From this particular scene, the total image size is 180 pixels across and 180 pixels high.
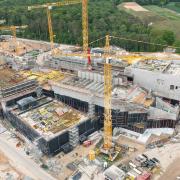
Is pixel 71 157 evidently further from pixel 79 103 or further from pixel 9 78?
pixel 9 78

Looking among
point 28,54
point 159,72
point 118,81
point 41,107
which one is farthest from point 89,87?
point 28,54

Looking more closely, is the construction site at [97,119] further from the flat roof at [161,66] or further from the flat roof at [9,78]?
the flat roof at [9,78]

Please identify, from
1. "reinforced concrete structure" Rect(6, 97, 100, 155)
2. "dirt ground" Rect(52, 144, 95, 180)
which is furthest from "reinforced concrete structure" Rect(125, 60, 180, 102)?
"dirt ground" Rect(52, 144, 95, 180)

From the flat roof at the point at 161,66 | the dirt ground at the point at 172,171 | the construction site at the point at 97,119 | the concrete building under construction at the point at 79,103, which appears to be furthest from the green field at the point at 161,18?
the dirt ground at the point at 172,171

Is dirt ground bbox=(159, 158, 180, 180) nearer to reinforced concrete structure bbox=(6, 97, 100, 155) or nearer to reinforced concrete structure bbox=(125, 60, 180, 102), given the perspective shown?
reinforced concrete structure bbox=(6, 97, 100, 155)

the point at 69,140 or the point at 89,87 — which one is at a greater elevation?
the point at 89,87

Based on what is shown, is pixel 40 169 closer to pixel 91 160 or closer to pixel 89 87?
pixel 91 160
